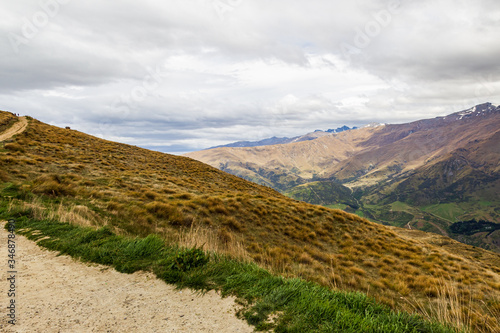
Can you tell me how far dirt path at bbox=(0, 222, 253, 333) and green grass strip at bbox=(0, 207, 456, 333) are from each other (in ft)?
1.16

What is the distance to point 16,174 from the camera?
18047 mm

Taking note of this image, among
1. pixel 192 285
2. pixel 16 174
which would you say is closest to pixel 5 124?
pixel 16 174

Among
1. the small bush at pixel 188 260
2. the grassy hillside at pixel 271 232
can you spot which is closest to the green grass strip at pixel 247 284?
the small bush at pixel 188 260

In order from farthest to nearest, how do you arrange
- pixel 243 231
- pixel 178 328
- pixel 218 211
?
pixel 218 211
pixel 243 231
pixel 178 328

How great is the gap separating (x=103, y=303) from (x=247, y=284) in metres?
3.82

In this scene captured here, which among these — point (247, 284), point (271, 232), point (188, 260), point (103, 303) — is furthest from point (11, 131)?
point (247, 284)

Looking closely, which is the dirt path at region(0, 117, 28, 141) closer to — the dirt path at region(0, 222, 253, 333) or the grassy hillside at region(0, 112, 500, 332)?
the grassy hillside at region(0, 112, 500, 332)

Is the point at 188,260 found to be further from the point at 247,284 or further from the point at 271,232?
the point at 271,232

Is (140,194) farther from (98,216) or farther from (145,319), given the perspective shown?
(145,319)

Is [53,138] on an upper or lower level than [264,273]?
upper

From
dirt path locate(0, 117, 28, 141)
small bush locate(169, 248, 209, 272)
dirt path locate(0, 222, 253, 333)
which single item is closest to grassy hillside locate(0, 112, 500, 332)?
small bush locate(169, 248, 209, 272)

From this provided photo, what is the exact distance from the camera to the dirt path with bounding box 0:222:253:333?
199 inches

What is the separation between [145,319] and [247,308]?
244cm

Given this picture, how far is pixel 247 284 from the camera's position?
642 centimetres
